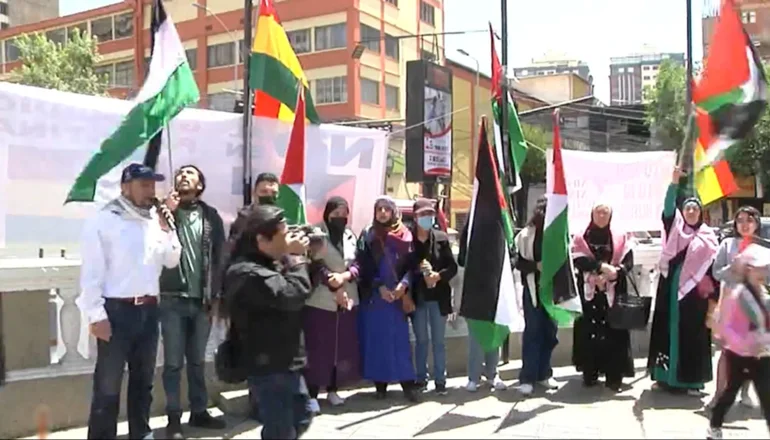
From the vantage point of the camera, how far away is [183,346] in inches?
219

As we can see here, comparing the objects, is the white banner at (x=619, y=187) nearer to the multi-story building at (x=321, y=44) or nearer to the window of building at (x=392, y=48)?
the multi-story building at (x=321, y=44)

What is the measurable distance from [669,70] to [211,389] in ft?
104

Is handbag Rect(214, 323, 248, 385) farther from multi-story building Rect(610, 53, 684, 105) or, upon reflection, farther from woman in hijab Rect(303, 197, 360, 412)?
multi-story building Rect(610, 53, 684, 105)

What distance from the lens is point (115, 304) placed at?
4.85 m

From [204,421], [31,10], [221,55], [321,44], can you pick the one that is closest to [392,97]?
[321,44]

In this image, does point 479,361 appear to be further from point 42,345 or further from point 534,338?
point 42,345

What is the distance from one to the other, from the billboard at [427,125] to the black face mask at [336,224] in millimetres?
16002

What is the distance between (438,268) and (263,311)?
2771mm

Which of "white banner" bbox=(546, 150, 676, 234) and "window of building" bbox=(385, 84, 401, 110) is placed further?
"window of building" bbox=(385, 84, 401, 110)

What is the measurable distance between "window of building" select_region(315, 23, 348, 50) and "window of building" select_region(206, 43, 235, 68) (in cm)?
505

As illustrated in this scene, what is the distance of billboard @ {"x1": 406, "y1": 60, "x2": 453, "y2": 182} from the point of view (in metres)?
22.9

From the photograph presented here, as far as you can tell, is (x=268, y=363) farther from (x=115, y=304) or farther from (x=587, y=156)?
(x=587, y=156)

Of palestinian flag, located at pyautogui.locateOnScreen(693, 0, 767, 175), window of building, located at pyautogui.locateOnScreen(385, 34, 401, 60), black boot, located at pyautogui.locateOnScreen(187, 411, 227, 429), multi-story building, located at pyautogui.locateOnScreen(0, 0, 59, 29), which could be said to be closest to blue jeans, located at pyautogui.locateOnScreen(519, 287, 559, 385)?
palestinian flag, located at pyautogui.locateOnScreen(693, 0, 767, 175)

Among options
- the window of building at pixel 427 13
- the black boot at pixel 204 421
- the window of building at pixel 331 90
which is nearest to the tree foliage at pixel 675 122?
the window of building at pixel 331 90
